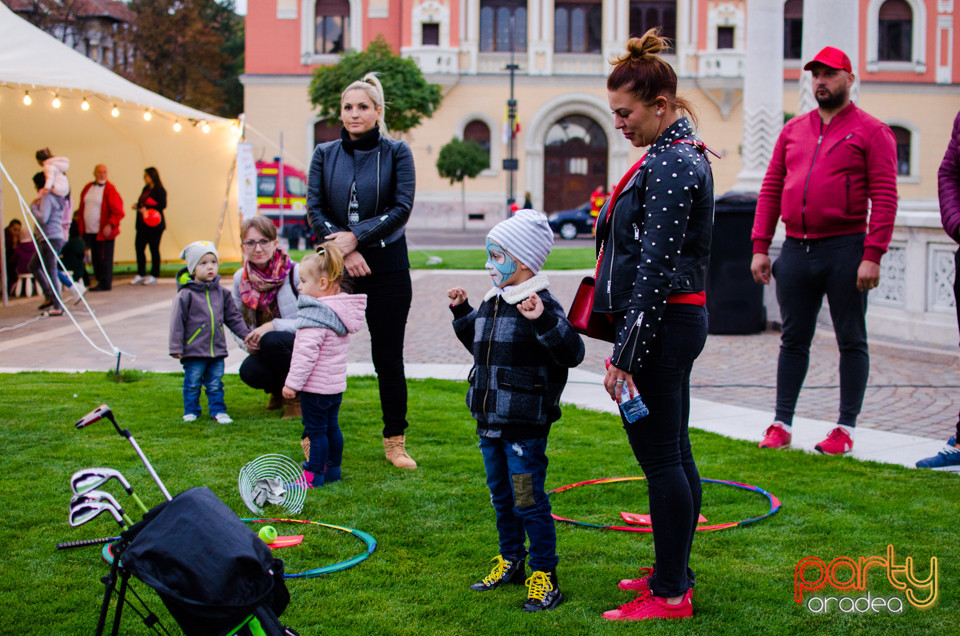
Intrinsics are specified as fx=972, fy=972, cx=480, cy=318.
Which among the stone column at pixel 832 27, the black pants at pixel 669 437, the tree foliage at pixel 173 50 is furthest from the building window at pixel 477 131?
the black pants at pixel 669 437

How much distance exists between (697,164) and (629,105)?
299 millimetres

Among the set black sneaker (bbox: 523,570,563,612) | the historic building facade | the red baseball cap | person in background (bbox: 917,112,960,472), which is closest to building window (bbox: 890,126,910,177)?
the historic building facade

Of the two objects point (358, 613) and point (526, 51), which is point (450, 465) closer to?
point (358, 613)

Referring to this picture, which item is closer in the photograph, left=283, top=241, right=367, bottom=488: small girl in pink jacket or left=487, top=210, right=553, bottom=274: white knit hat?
left=487, top=210, right=553, bottom=274: white knit hat

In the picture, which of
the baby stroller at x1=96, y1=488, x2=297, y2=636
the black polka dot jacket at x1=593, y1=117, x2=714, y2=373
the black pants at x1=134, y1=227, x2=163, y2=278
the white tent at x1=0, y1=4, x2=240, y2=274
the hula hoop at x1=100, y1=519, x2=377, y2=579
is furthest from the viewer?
the black pants at x1=134, y1=227, x2=163, y2=278

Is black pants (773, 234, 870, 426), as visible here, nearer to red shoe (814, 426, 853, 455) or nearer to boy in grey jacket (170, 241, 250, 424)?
red shoe (814, 426, 853, 455)

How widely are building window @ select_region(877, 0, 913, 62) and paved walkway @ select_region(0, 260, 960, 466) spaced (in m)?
38.5

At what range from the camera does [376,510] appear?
4.65 meters

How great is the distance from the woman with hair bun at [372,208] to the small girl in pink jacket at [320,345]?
0.14m

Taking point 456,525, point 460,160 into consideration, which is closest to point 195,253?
point 456,525

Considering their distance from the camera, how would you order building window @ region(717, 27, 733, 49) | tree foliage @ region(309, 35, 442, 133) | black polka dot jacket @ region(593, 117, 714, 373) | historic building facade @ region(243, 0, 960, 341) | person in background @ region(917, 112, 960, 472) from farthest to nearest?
building window @ region(717, 27, 733, 49) → historic building facade @ region(243, 0, 960, 341) → tree foliage @ region(309, 35, 442, 133) → person in background @ region(917, 112, 960, 472) → black polka dot jacket @ region(593, 117, 714, 373)

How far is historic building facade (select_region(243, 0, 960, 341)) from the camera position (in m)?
43.4

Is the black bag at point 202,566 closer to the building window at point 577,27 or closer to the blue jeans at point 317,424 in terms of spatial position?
the blue jeans at point 317,424

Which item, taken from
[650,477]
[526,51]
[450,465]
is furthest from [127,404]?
[526,51]
